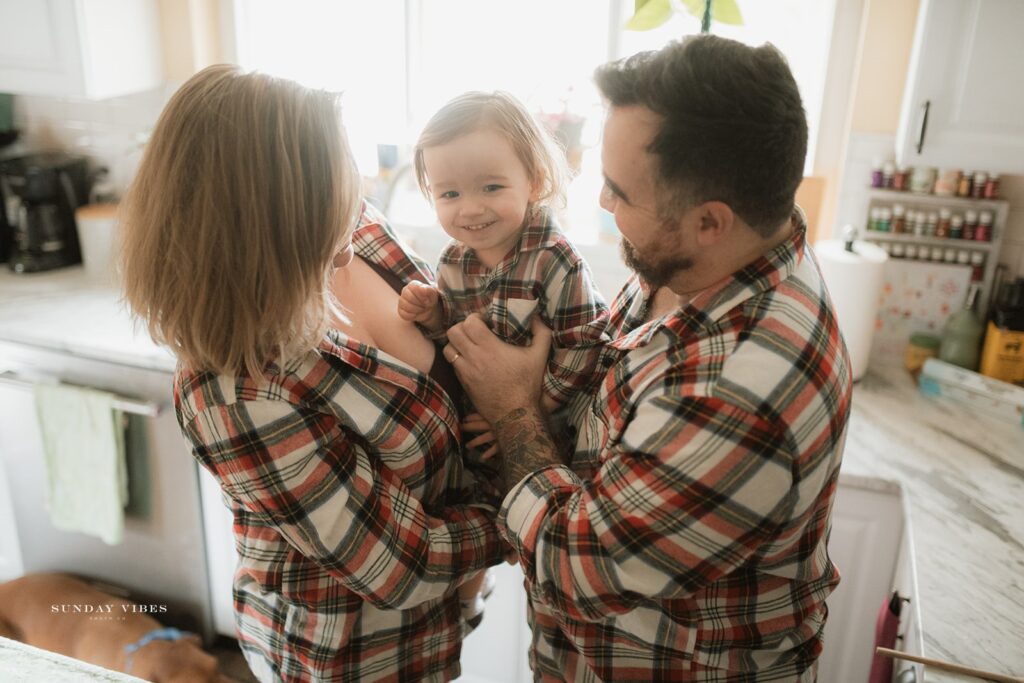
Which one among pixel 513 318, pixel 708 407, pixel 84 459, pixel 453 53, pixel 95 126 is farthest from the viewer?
pixel 95 126

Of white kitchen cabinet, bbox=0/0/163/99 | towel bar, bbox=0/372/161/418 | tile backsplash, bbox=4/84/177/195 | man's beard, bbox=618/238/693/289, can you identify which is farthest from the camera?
tile backsplash, bbox=4/84/177/195

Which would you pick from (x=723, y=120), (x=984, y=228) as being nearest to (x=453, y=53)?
(x=984, y=228)

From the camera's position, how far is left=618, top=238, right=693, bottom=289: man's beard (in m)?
0.98

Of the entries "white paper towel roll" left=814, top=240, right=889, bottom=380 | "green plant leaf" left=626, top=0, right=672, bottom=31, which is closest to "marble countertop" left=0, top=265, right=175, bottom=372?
"green plant leaf" left=626, top=0, right=672, bottom=31

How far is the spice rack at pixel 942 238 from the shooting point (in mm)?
1931

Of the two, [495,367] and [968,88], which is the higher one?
[968,88]

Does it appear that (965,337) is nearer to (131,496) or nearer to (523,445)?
(523,445)

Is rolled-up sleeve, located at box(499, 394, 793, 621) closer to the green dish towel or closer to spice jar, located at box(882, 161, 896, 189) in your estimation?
spice jar, located at box(882, 161, 896, 189)

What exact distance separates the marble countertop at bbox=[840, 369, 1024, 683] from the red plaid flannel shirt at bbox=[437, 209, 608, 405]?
62 centimetres

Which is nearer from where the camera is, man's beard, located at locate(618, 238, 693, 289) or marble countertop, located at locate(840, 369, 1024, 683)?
man's beard, located at locate(618, 238, 693, 289)

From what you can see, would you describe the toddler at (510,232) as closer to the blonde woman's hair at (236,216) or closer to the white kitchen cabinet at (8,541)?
the blonde woman's hair at (236,216)

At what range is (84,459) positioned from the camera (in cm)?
220

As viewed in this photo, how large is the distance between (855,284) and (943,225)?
0.30m

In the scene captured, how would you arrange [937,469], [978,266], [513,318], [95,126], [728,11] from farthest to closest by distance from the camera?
[95,126] → [978,266] → [937,469] → [728,11] → [513,318]
